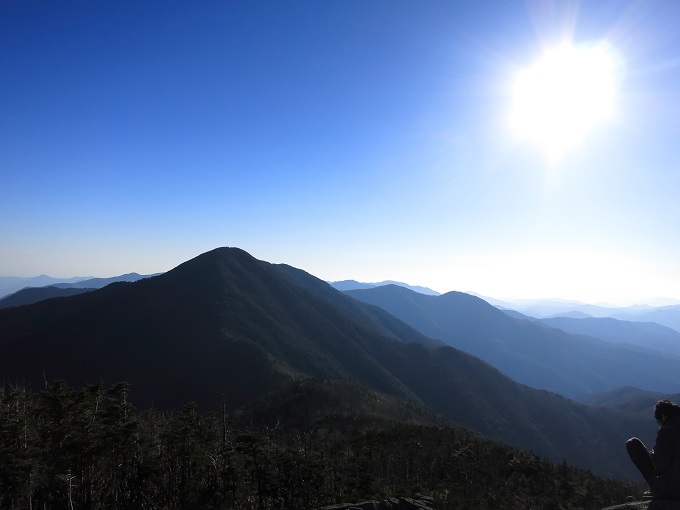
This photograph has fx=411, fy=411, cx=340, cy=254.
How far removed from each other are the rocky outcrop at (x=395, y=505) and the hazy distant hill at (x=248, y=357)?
2900 inches

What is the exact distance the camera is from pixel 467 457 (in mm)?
44938

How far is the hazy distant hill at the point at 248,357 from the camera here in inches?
4402

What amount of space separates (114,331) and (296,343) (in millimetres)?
59064

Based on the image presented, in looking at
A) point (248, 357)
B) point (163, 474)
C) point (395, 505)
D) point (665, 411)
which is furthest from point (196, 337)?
point (665, 411)

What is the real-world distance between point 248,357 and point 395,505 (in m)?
→ 98.8

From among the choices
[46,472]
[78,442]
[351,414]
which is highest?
[78,442]

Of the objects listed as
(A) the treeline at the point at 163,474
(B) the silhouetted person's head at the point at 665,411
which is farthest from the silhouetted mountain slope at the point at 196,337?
(B) the silhouetted person's head at the point at 665,411

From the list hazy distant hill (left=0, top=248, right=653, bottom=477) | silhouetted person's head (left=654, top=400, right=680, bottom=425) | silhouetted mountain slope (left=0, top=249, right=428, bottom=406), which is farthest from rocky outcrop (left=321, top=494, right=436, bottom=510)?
silhouetted mountain slope (left=0, top=249, right=428, bottom=406)

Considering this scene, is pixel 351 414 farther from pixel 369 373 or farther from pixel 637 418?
pixel 637 418

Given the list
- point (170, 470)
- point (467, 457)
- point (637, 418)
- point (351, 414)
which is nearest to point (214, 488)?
point (170, 470)

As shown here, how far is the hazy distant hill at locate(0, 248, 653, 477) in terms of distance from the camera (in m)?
112

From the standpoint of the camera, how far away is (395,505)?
22109 mm

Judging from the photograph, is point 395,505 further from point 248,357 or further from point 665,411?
point 248,357

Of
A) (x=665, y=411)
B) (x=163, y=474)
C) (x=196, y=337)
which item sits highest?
(x=665, y=411)
